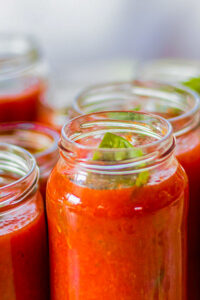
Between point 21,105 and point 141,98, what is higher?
point 141,98

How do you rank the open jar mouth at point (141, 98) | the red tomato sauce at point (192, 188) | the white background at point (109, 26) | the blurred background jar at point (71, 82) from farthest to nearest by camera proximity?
the white background at point (109, 26) → the blurred background jar at point (71, 82) → the open jar mouth at point (141, 98) → the red tomato sauce at point (192, 188)

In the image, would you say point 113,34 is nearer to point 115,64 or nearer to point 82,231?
point 115,64

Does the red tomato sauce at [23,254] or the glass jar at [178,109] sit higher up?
the glass jar at [178,109]

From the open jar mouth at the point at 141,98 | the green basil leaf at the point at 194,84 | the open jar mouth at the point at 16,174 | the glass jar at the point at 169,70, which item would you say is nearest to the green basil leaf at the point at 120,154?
the open jar mouth at the point at 16,174

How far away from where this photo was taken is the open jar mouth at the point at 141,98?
3.36 ft

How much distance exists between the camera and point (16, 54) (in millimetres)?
1572

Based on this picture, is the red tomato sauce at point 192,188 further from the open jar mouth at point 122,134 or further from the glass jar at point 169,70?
the glass jar at point 169,70

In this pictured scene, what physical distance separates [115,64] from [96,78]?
0.14 m

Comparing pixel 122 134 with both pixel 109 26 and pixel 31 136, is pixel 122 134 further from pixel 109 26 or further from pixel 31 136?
pixel 109 26

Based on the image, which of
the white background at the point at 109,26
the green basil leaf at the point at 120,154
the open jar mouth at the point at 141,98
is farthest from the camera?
the white background at the point at 109,26

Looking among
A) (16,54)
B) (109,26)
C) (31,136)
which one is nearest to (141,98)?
(31,136)

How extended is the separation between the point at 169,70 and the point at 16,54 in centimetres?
47

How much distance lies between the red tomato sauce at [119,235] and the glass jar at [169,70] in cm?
73

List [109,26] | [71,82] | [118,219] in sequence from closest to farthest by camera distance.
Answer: [118,219] → [71,82] → [109,26]
